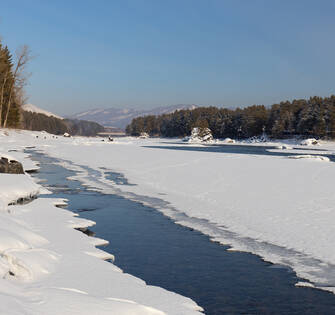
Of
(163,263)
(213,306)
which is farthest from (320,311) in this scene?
(163,263)

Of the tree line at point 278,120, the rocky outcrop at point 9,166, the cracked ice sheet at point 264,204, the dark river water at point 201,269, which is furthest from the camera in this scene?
the tree line at point 278,120

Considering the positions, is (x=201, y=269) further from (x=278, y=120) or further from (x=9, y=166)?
(x=278, y=120)

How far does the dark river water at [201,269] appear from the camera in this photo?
7.95 m

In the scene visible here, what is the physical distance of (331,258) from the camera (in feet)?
35.1

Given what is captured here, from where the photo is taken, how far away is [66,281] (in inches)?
316

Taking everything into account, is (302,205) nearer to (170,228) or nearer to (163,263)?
(170,228)

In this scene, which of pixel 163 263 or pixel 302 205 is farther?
pixel 302 205

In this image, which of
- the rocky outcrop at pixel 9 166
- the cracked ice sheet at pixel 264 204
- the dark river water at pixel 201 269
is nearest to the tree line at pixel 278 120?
the cracked ice sheet at pixel 264 204

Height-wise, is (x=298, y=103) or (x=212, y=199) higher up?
(x=298, y=103)

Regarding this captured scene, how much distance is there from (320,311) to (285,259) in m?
3.25

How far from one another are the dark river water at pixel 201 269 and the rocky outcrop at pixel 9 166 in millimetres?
6598

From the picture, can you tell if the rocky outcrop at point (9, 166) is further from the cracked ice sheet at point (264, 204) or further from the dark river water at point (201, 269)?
the dark river water at point (201, 269)

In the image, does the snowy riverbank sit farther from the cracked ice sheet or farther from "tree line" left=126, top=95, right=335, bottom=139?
"tree line" left=126, top=95, right=335, bottom=139

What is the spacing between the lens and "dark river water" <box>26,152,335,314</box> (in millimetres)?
7945
